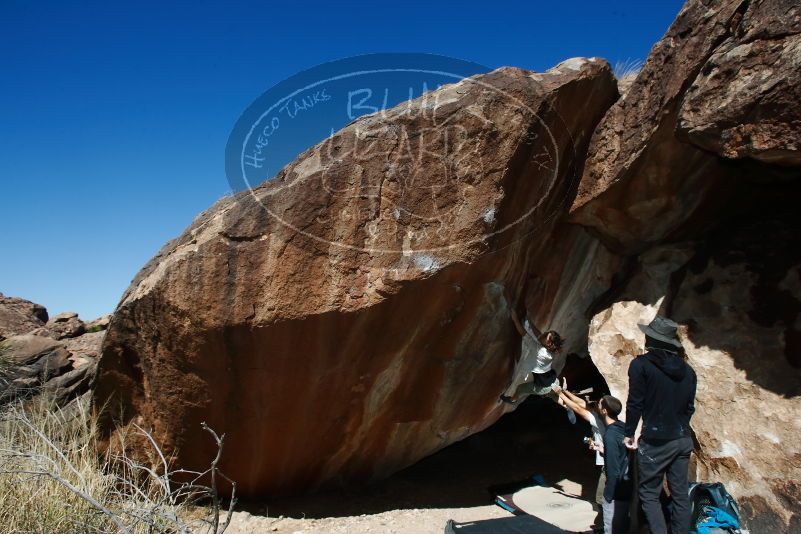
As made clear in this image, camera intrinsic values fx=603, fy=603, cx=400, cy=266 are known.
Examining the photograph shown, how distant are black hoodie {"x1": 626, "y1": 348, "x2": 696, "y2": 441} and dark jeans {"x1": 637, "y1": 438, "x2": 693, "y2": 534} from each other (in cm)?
6

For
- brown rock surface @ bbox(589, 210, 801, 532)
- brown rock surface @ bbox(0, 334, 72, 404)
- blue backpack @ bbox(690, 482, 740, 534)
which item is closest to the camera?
blue backpack @ bbox(690, 482, 740, 534)

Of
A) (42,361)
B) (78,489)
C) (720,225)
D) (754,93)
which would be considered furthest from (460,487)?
(42,361)

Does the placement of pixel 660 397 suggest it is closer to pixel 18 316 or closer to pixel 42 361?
pixel 42 361

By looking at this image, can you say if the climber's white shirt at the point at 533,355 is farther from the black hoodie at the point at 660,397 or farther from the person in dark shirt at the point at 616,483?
the black hoodie at the point at 660,397

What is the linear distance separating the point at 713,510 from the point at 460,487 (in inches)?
105

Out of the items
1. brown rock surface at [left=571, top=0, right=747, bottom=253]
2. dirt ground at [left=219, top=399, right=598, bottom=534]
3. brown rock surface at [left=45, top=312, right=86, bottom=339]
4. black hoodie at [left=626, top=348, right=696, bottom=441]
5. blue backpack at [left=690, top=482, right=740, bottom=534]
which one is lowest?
dirt ground at [left=219, top=399, right=598, bottom=534]

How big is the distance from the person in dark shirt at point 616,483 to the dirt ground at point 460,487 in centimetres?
88

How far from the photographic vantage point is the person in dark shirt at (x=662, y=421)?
3.20 m

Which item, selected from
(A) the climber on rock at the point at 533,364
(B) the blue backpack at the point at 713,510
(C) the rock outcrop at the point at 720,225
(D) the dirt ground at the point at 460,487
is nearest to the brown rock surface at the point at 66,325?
(D) the dirt ground at the point at 460,487

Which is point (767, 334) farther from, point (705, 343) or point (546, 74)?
point (546, 74)

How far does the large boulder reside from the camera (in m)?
4.07

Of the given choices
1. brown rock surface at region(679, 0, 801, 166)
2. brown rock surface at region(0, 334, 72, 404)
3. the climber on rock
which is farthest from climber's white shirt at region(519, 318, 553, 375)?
brown rock surface at region(0, 334, 72, 404)

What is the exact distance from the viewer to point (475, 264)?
423 cm

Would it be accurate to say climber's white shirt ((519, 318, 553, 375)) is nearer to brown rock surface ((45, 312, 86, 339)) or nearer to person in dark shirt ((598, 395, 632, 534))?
person in dark shirt ((598, 395, 632, 534))
